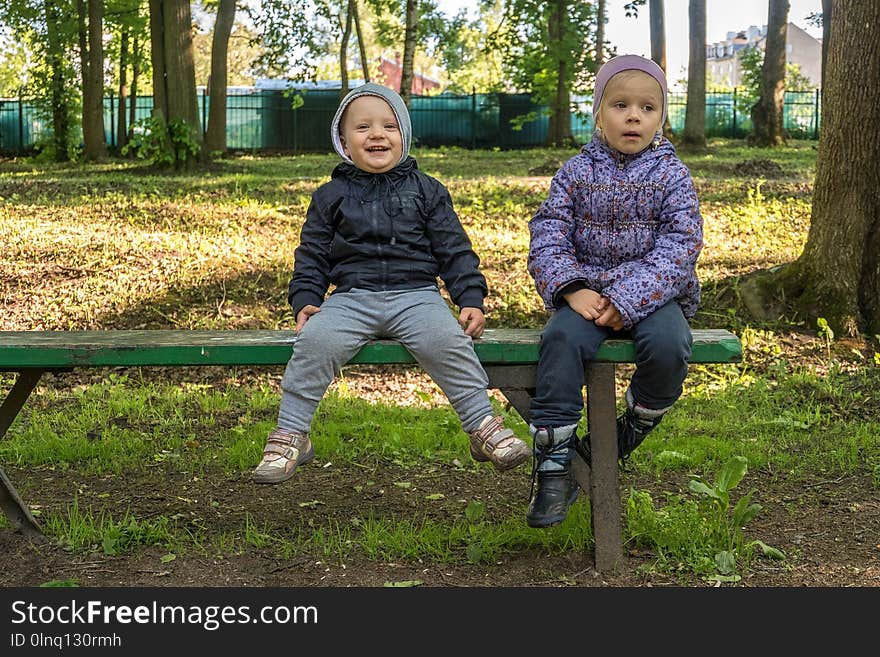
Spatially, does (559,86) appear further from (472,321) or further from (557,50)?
(472,321)

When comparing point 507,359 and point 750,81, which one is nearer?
point 507,359

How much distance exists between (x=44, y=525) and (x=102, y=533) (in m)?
0.31

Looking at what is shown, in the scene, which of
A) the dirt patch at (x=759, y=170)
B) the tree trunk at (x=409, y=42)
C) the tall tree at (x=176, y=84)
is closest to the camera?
the dirt patch at (x=759, y=170)

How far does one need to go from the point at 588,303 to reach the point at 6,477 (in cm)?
212

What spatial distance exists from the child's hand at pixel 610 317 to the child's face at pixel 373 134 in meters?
0.91

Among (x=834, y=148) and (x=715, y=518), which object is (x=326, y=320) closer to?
(x=715, y=518)

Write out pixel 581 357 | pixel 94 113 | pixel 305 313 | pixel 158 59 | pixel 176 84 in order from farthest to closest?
1. pixel 94 113
2. pixel 158 59
3. pixel 176 84
4. pixel 305 313
5. pixel 581 357

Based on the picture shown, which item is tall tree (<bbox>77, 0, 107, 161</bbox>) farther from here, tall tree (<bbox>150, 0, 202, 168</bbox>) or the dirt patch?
the dirt patch

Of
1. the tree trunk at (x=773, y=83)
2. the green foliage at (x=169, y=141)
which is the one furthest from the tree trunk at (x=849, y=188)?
the tree trunk at (x=773, y=83)

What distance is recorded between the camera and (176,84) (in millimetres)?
14539

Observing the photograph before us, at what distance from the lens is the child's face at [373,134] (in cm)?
367

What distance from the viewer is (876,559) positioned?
3.68 meters

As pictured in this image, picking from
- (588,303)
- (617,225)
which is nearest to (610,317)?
(588,303)

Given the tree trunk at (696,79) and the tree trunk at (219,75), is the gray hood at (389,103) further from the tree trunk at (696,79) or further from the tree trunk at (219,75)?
the tree trunk at (696,79)
